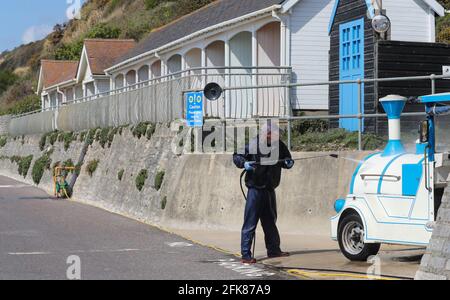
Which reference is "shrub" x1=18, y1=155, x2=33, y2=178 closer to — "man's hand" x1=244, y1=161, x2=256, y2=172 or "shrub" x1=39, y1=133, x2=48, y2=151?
"shrub" x1=39, y1=133, x2=48, y2=151

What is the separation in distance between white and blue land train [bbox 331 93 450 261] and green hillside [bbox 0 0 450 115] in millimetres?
42777

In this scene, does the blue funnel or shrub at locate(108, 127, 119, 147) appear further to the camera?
shrub at locate(108, 127, 119, 147)

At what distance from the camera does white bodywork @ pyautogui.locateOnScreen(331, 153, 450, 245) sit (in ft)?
32.7

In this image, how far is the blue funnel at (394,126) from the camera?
36.1 ft

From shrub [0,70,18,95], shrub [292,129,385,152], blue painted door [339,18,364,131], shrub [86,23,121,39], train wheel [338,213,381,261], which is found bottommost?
train wheel [338,213,381,261]

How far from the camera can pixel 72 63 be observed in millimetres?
53406

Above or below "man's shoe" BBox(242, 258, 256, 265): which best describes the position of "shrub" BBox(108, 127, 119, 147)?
above

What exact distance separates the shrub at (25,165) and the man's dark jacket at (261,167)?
2246cm

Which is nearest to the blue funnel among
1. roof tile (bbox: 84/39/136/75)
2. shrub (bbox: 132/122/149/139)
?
shrub (bbox: 132/122/149/139)

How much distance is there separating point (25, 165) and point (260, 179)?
23.0m

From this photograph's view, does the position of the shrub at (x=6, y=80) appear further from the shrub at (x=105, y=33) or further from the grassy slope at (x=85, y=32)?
the shrub at (x=105, y=33)

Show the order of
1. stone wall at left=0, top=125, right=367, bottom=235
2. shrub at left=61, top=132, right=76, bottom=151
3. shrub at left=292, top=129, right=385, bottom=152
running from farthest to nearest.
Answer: shrub at left=61, top=132, right=76, bottom=151 < shrub at left=292, top=129, right=385, bottom=152 < stone wall at left=0, top=125, right=367, bottom=235

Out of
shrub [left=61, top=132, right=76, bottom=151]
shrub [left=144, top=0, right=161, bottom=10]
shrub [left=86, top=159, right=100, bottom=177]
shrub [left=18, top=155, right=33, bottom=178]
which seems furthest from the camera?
shrub [left=144, top=0, right=161, bottom=10]

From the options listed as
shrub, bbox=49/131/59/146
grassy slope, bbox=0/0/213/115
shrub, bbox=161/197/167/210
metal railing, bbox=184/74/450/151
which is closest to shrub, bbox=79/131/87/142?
shrub, bbox=49/131/59/146
